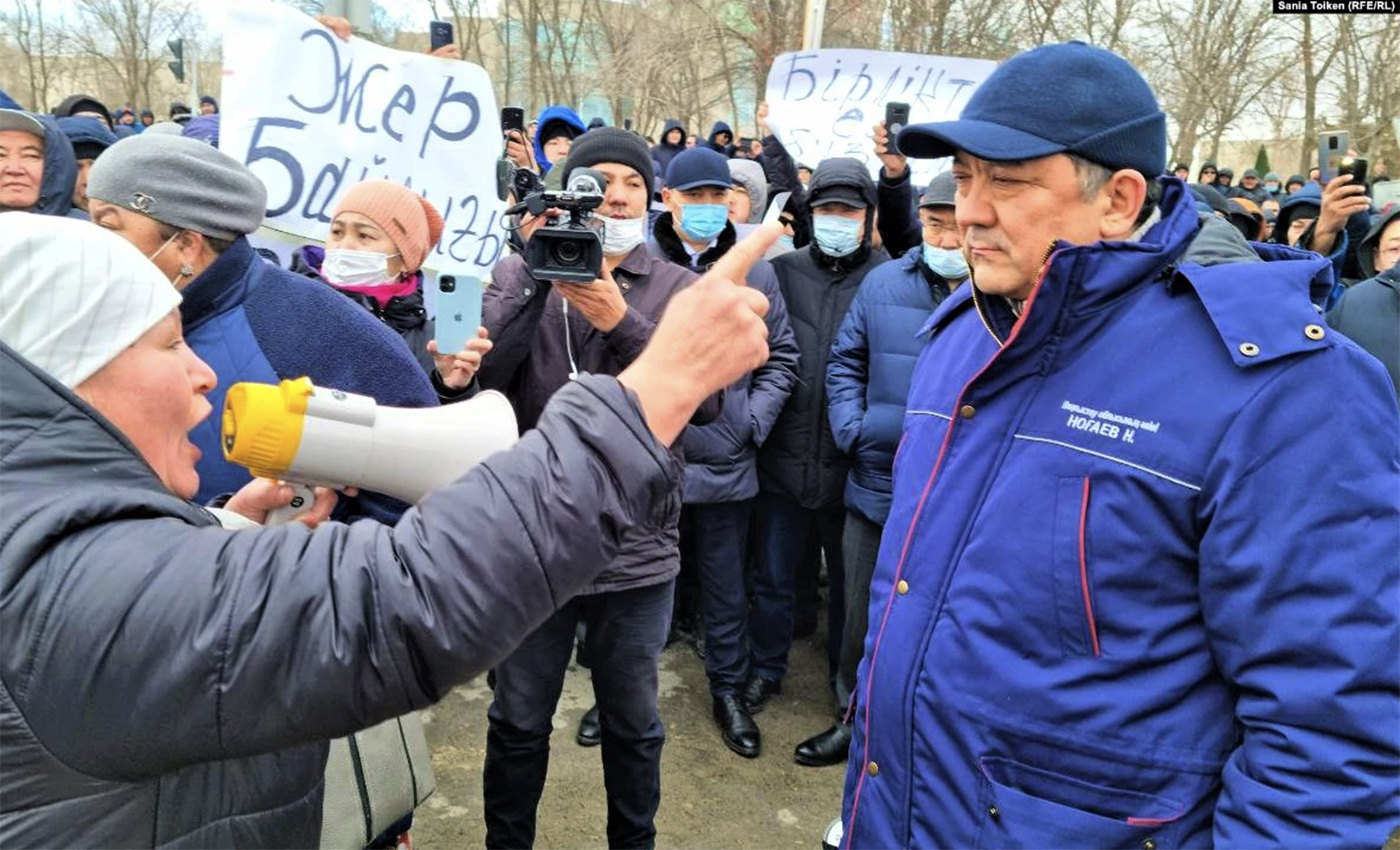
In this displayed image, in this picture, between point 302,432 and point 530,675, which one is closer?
point 302,432

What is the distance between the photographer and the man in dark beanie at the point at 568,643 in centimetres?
277

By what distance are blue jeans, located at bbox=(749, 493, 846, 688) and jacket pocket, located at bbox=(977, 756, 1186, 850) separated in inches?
105

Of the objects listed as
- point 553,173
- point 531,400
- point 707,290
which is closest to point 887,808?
point 707,290

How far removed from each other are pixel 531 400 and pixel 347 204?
0.87 meters

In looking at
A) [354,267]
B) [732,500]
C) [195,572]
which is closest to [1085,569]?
[195,572]

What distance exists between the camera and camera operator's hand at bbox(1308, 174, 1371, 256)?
15.0 ft

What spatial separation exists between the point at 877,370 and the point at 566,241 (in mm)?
1763

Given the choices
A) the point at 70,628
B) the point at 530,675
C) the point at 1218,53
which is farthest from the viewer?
the point at 1218,53

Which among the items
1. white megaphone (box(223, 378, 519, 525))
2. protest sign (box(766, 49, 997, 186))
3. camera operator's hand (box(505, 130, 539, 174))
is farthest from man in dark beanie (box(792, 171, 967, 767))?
white megaphone (box(223, 378, 519, 525))

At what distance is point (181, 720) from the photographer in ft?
3.32

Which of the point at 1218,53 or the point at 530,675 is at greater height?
the point at 1218,53

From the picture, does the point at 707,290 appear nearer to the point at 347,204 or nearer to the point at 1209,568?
the point at 1209,568

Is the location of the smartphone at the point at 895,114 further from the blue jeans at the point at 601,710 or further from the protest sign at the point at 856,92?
the blue jeans at the point at 601,710

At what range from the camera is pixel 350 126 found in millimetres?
3779
